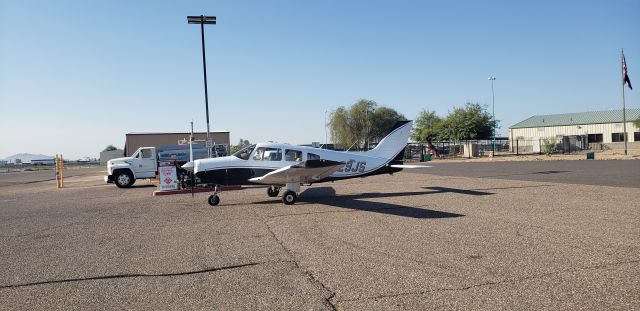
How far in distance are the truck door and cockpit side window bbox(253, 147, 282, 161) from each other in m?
11.9

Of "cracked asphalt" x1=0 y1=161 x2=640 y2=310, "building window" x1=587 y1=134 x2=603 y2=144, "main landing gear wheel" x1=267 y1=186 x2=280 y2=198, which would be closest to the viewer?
"cracked asphalt" x1=0 y1=161 x2=640 y2=310

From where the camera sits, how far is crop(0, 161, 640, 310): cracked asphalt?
439cm

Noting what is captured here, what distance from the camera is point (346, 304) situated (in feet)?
13.8

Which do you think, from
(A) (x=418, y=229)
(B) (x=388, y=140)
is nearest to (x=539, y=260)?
(A) (x=418, y=229)

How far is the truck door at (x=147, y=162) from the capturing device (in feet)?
74.9

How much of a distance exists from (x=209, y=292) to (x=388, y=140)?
1149cm

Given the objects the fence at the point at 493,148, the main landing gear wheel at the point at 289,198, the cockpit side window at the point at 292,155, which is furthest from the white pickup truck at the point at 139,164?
the fence at the point at 493,148

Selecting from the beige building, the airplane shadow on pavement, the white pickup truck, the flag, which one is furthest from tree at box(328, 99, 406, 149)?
the airplane shadow on pavement

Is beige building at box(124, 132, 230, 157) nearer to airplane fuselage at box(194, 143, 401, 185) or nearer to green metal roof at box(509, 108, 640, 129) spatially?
airplane fuselage at box(194, 143, 401, 185)

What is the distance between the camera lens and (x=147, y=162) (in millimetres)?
22969

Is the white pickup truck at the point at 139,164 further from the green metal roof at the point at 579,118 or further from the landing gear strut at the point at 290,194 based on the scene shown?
the green metal roof at the point at 579,118

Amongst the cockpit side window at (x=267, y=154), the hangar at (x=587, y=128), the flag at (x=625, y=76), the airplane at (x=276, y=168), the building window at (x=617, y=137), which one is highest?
the flag at (x=625, y=76)

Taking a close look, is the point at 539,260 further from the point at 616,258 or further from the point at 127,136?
the point at 127,136

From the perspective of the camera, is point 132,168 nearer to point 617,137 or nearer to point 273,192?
point 273,192
